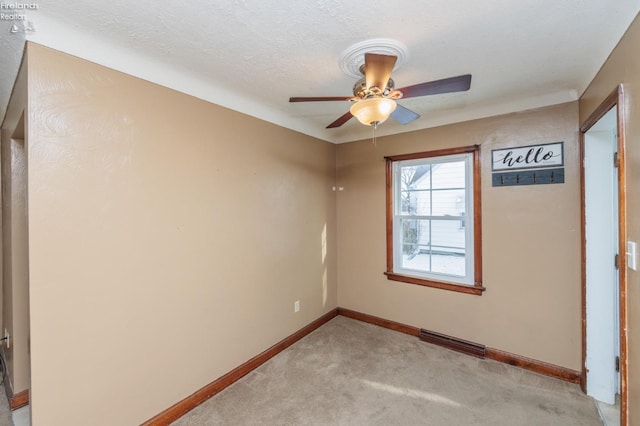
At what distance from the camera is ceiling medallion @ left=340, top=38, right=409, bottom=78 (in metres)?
1.64

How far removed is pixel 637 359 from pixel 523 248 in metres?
1.29

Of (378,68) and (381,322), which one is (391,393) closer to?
(381,322)

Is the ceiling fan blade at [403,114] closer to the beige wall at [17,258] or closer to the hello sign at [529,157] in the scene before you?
the hello sign at [529,157]

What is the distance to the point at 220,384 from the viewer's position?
7.49ft

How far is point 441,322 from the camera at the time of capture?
3010mm

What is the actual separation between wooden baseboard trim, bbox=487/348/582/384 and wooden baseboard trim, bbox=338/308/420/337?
754 mm

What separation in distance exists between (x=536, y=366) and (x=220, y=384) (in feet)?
9.01

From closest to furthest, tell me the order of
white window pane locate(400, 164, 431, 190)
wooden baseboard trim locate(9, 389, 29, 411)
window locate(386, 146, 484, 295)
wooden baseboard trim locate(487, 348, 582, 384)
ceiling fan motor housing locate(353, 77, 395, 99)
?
1. ceiling fan motor housing locate(353, 77, 395, 99)
2. wooden baseboard trim locate(9, 389, 29, 411)
3. wooden baseboard trim locate(487, 348, 582, 384)
4. window locate(386, 146, 484, 295)
5. white window pane locate(400, 164, 431, 190)

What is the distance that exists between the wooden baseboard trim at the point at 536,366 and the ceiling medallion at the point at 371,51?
274cm

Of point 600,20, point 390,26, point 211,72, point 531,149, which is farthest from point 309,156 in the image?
point 600,20

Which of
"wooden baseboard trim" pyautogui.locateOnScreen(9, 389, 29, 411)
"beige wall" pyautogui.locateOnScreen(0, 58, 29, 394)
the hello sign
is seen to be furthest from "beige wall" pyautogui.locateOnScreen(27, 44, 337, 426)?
the hello sign

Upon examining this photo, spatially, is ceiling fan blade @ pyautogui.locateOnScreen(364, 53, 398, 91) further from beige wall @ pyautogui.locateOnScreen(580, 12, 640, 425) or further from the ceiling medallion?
beige wall @ pyautogui.locateOnScreen(580, 12, 640, 425)

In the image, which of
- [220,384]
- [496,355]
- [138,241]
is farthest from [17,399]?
[496,355]

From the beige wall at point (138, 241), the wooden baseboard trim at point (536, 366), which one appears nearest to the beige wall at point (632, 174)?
the wooden baseboard trim at point (536, 366)
